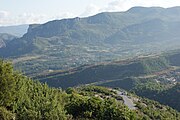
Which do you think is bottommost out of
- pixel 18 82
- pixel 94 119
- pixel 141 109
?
pixel 141 109

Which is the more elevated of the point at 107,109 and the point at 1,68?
the point at 1,68

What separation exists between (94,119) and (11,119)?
1826 cm

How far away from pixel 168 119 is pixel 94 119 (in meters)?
45.1

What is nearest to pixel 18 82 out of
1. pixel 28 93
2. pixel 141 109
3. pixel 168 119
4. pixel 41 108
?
pixel 28 93

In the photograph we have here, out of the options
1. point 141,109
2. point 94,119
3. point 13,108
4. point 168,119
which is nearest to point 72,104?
point 94,119

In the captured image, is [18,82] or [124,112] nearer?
[124,112]

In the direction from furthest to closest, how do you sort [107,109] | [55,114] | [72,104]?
1. [72,104]
2. [107,109]
3. [55,114]

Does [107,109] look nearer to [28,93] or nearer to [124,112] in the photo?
[124,112]

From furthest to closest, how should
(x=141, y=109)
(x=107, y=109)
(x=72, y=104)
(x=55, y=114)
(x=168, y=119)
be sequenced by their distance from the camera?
1. (x=141, y=109)
2. (x=168, y=119)
3. (x=72, y=104)
4. (x=107, y=109)
5. (x=55, y=114)

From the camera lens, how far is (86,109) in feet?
279

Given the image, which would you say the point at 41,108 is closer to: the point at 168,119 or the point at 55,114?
the point at 55,114

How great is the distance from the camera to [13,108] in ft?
252

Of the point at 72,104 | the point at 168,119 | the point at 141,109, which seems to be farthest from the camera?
the point at 141,109

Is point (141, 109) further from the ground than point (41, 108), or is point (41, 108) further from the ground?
point (41, 108)
